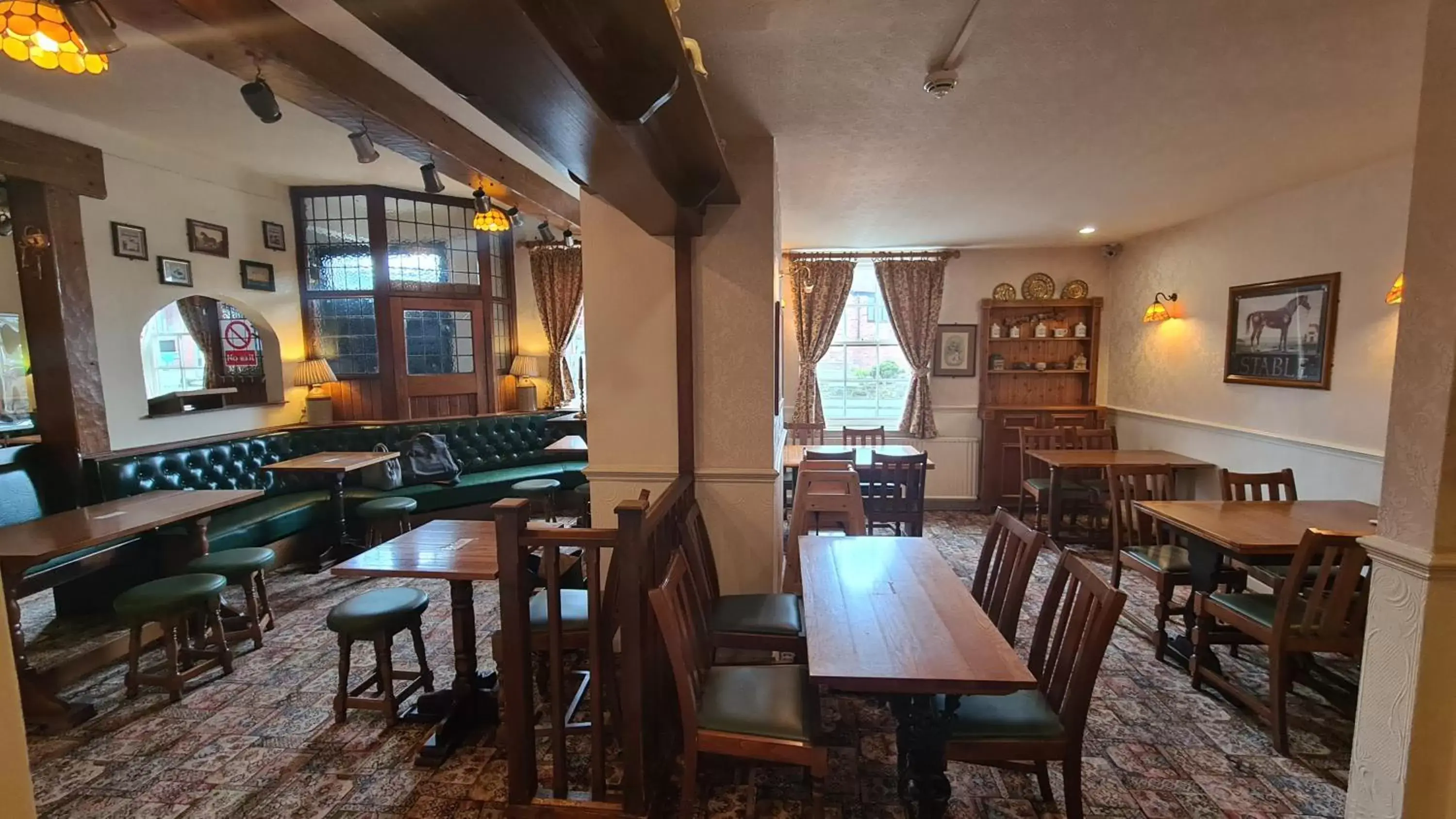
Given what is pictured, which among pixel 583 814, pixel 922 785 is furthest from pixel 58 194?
pixel 922 785

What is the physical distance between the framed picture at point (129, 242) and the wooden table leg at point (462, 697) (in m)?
3.78

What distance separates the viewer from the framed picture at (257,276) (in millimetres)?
4793

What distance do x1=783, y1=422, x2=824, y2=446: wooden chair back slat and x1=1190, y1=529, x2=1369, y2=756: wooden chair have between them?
3419 mm

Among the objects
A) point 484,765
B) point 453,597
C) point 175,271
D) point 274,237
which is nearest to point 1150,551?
point 484,765

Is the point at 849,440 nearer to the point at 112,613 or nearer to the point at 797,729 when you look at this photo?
the point at 797,729

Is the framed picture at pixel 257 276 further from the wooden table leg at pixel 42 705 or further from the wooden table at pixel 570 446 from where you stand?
the wooden table leg at pixel 42 705

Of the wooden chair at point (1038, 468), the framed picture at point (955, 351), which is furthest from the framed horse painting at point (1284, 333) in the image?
the framed picture at point (955, 351)

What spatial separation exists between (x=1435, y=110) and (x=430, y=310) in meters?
6.24

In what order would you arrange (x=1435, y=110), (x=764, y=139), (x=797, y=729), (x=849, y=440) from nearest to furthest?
(x=1435, y=110) → (x=797, y=729) → (x=764, y=139) → (x=849, y=440)

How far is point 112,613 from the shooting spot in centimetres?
352

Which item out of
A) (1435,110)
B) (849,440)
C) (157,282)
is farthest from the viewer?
(849,440)

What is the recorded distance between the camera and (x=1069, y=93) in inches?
91.9

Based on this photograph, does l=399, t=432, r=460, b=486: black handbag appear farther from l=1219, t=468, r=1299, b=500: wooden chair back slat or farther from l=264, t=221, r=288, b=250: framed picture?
l=1219, t=468, r=1299, b=500: wooden chair back slat

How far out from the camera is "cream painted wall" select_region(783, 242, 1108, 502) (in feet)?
18.3
